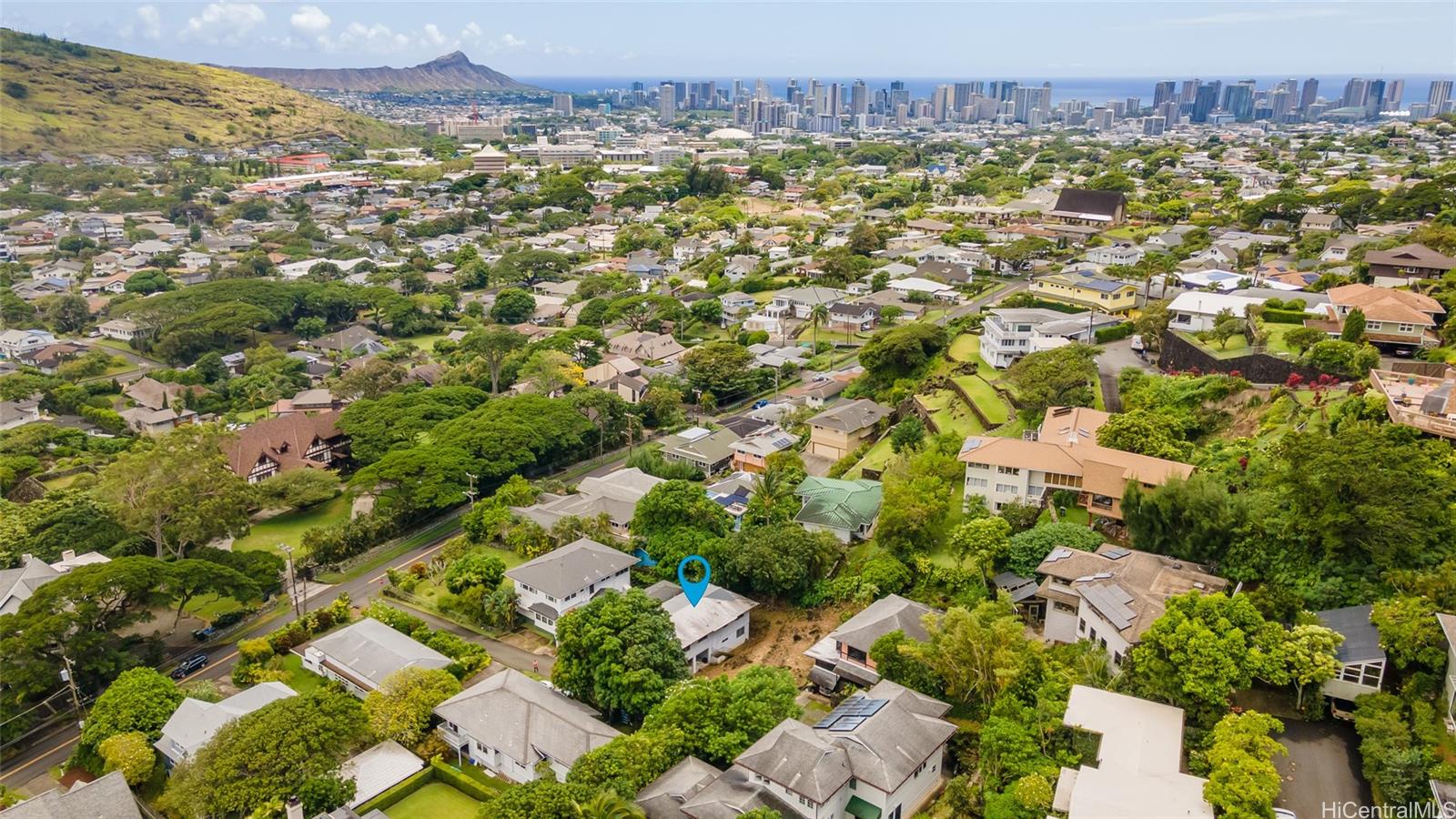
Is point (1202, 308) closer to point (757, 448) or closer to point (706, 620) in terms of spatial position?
point (757, 448)

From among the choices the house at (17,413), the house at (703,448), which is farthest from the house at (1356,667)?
the house at (17,413)

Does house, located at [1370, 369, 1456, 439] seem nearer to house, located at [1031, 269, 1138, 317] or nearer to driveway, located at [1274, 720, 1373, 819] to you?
driveway, located at [1274, 720, 1373, 819]

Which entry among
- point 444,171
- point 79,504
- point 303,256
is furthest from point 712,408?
point 444,171

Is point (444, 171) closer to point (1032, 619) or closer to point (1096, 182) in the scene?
point (1096, 182)

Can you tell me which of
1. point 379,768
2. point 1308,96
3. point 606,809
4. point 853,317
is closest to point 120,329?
point 853,317

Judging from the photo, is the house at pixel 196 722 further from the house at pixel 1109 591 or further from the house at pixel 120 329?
the house at pixel 120 329

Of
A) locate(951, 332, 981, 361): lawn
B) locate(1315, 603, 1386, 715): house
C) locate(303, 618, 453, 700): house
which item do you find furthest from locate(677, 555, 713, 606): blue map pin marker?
locate(951, 332, 981, 361): lawn
